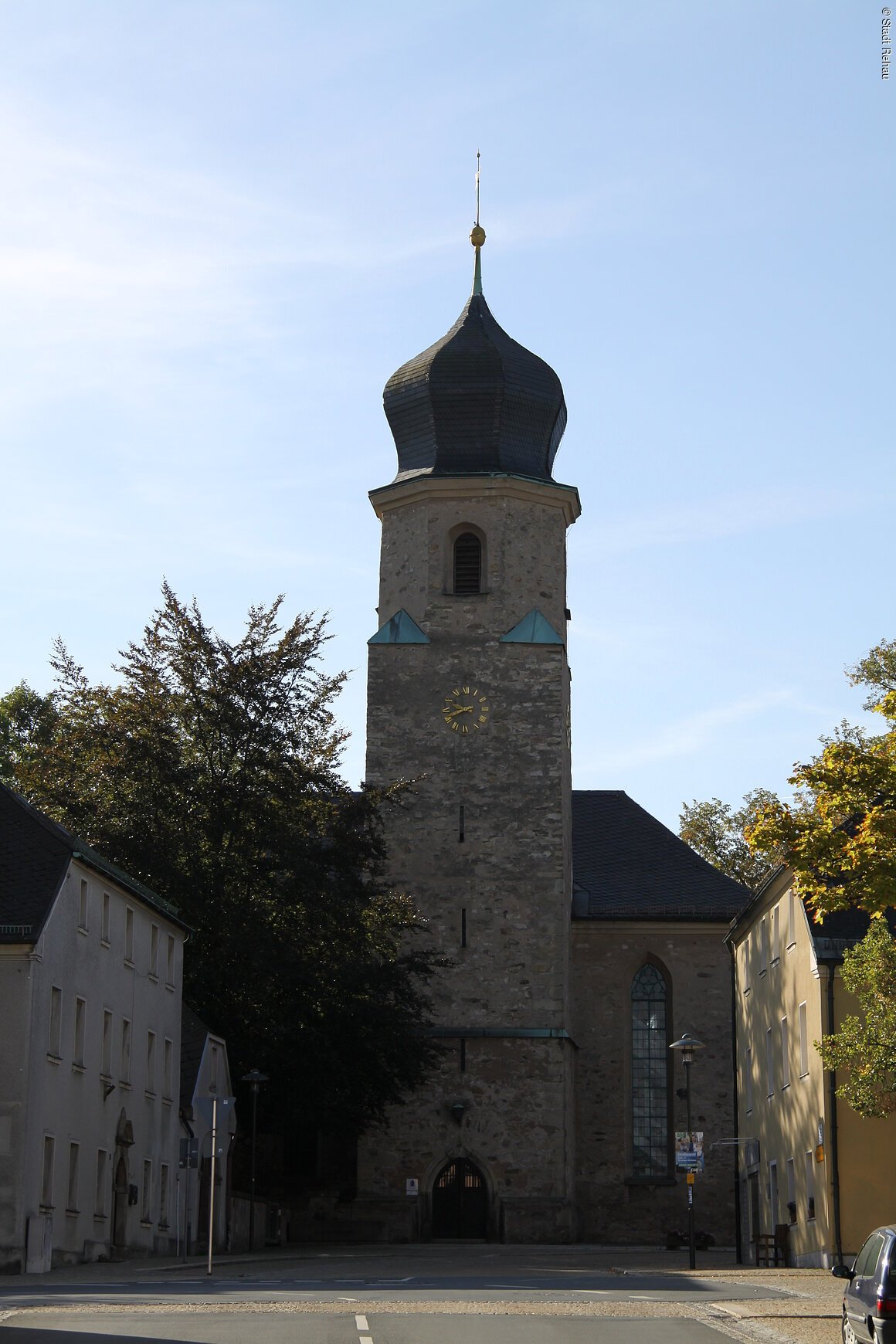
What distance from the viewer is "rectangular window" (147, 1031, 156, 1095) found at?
34750 millimetres

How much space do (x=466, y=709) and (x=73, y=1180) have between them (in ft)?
57.8

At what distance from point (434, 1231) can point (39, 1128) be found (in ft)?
53.2

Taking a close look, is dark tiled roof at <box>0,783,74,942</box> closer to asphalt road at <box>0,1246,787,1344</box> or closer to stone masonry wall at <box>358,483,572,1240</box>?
asphalt road at <box>0,1246,787,1344</box>

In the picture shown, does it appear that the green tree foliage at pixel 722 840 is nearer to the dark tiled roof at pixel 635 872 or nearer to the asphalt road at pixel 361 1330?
the dark tiled roof at pixel 635 872

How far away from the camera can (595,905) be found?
156 ft

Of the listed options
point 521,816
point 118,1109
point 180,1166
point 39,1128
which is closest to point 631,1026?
point 521,816

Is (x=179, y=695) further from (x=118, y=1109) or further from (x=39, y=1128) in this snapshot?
(x=39, y=1128)

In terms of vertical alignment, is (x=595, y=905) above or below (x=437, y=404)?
below

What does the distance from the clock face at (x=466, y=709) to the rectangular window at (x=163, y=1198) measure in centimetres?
1285

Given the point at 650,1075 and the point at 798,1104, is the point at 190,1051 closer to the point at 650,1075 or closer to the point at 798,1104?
the point at 798,1104

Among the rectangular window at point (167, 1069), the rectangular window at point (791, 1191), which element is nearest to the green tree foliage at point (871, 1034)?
the rectangular window at point (791, 1191)

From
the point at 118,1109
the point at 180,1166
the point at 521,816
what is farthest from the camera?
the point at 521,816

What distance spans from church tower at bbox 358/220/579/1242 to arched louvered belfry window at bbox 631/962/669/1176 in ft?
11.1

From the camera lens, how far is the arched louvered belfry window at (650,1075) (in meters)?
45.9
